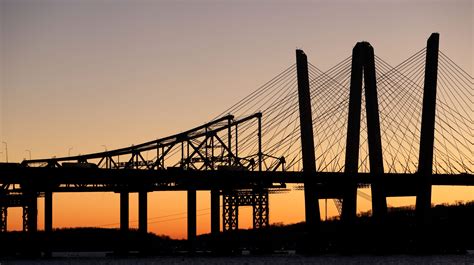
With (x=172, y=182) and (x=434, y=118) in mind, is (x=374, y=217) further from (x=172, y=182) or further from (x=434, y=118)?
(x=172, y=182)

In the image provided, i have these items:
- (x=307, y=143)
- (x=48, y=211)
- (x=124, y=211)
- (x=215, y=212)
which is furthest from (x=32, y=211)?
(x=307, y=143)

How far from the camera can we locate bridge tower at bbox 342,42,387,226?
104938 millimetres

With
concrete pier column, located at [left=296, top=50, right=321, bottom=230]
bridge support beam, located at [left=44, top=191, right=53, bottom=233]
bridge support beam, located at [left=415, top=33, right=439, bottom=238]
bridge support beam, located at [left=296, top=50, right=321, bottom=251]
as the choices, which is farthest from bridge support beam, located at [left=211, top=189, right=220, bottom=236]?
bridge support beam, located at [left=415, top=33, right=439, bottom=238]

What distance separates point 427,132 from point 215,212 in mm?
36865

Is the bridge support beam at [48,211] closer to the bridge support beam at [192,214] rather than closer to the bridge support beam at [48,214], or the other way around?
the bridge support beam at [48,214]

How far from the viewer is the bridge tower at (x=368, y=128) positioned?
105 m

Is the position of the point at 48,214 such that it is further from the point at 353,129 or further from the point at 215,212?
the point at 353,129

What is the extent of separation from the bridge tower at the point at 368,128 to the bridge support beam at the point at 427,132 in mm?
3757

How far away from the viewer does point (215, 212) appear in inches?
5300

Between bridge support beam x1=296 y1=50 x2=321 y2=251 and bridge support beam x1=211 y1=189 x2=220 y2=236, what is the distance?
25.2m

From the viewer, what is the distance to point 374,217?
106875 mm

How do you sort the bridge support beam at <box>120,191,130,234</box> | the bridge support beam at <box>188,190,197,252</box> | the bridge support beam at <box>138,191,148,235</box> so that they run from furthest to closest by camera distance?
1. the bridge support beam at <box>120,191,130,234</box>
2. the bridge support beam at <box>138,191,148,235</box>
3. the bridge support beam at <box>188,190,197,252</box>

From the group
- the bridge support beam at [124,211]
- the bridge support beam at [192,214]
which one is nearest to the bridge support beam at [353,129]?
the bridge support beam at [192,214]

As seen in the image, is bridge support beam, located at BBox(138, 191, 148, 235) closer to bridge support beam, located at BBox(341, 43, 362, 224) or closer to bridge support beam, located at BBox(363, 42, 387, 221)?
bridge support beam, located at BBox(341, 43, 362, 224)
